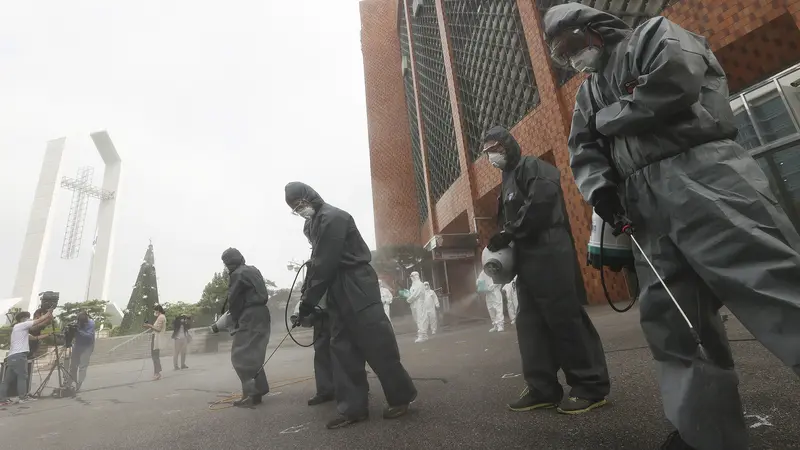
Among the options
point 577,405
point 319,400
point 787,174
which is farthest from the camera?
point 787,174

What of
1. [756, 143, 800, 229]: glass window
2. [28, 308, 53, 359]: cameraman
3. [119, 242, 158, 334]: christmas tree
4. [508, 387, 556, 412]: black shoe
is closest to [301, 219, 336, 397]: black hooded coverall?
[508, 387, 556, 412]: black shoe

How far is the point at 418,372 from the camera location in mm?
4297

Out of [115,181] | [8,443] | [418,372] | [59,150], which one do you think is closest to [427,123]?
[418,372]

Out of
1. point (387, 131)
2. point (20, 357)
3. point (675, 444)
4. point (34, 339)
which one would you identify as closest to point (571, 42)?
point (675, 444)

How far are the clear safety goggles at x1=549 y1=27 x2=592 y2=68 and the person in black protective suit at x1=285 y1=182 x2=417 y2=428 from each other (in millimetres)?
1701

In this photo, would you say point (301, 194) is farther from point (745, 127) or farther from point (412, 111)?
point (412, 111)

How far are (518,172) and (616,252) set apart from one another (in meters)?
1.02

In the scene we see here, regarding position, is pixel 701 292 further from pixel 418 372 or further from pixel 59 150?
pixel 59 150

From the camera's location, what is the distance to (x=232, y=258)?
413cm

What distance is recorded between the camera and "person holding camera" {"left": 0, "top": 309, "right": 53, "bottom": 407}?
631 centimetres

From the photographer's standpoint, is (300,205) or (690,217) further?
(300,205)

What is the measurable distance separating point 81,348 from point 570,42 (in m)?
9.25

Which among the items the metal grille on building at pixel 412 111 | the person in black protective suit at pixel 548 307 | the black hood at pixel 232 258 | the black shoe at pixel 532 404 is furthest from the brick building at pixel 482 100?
the black hood at pixel 232 258

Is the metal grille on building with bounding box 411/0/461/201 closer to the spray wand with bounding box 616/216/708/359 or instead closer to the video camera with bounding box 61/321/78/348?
the video camera with bounding box 61/321/78/348
